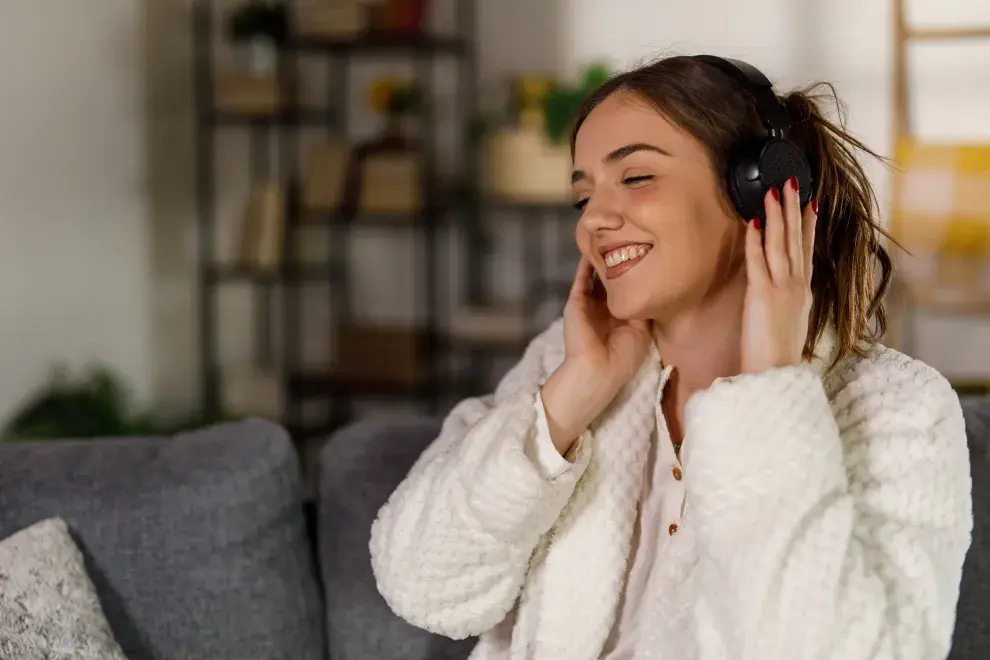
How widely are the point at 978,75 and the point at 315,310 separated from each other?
2587 mm

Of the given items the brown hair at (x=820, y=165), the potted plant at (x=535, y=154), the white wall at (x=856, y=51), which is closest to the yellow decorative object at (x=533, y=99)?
the potted plant at (x=535, y=154)

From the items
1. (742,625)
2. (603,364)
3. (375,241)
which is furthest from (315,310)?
(742,625)

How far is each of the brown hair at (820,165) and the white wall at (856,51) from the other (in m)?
2.52

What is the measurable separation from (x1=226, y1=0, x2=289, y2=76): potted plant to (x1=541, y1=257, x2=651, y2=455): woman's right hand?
2675mm

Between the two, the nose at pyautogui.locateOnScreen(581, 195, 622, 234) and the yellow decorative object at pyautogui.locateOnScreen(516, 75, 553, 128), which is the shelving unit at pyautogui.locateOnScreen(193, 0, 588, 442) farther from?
the nose at pyautogui.locateOnScreen(581, 195, 622, 234)

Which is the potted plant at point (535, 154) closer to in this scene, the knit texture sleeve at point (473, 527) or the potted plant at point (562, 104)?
the potted plant at point (562, 104)

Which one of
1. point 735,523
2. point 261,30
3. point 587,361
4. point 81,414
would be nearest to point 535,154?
point 261,30

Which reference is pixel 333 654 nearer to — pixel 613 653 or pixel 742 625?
pixel 613 653

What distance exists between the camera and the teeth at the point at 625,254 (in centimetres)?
110

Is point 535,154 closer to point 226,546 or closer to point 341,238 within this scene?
point 341,238

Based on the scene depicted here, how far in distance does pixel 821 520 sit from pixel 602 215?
1.28 feet

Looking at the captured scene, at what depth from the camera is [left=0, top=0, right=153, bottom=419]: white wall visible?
9.21 feet

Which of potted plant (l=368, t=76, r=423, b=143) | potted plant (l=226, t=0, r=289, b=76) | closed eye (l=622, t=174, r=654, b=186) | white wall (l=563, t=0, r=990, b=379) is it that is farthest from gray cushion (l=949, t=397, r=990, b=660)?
potted plant (l=226, t=0, r=289, b=76)

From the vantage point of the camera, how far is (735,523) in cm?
95
